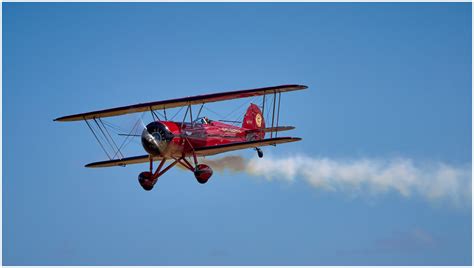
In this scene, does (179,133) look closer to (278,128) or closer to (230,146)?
(230,146)

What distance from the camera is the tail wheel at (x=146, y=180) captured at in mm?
35469

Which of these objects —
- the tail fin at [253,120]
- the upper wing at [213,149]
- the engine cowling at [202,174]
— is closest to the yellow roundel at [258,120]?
the tail fin at [253,120]

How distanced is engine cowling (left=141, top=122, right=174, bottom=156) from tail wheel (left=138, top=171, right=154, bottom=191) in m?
1.02

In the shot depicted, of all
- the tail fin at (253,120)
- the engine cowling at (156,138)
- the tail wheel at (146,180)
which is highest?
the tail fin at (253,120)

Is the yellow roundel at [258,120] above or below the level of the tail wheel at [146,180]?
above

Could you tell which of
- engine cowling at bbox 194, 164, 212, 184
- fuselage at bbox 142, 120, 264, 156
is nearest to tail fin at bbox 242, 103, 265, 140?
fuselage at bbox 142, 120, 264, 156

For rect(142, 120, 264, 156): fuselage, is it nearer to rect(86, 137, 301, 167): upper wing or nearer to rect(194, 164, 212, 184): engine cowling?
rect(86, 137, 301, 167): upper wing

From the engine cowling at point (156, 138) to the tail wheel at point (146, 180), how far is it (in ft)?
3.34

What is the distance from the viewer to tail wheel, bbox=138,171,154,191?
116 feet

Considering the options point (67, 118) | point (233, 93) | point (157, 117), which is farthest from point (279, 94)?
point (67, 118)

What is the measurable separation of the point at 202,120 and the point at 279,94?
2794 mm

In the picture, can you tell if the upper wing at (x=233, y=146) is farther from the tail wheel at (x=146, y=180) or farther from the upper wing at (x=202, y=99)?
the tail wheel at (x=146, y=180)

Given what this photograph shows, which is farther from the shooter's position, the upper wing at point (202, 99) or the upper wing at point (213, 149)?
the upper wing at point (202, 99)

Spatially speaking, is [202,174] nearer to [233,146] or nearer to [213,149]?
[213,149]
